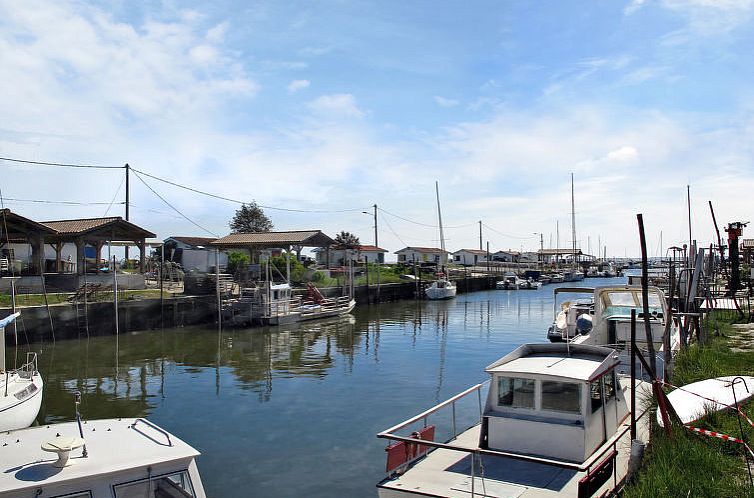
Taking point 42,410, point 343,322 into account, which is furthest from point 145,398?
point 343,322

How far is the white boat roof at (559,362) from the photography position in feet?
35.4

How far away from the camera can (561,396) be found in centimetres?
1068

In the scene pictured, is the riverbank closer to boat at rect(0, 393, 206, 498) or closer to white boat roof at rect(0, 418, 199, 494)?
white boat roof at rect(0, 418, 199, 494)

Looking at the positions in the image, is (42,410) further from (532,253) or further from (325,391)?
(532,253)

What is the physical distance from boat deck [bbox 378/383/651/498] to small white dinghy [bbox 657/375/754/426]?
4.89 ft

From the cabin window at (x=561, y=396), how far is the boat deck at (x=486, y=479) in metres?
1.05

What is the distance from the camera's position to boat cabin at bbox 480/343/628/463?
10344mm

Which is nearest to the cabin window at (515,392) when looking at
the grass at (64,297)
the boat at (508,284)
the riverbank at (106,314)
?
the riverbank at (106,314)

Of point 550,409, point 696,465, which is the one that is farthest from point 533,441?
point 696,465

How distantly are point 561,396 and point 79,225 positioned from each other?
122 feet

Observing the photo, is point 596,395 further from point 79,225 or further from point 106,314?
point 79,225

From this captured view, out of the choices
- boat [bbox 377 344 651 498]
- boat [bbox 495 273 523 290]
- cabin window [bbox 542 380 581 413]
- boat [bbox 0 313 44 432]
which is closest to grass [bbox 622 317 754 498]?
boat [bbox 377 344 651 498]

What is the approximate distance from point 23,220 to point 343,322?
21.1m

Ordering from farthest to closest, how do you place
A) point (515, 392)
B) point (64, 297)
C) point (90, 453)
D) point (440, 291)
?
point (440, 291)
point (64, 297)
point (515, 392)
point (90, 453)
